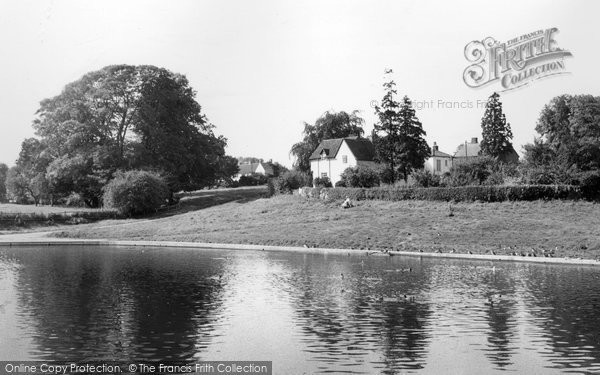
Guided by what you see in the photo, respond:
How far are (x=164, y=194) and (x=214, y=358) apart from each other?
59879 mm

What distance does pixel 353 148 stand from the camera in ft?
288

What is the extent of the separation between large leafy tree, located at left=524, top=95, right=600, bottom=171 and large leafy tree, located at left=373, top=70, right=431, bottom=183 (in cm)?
1470

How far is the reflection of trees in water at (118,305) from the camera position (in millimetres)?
18344

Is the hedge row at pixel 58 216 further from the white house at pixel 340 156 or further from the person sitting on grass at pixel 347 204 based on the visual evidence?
the white house at pixel 340 156

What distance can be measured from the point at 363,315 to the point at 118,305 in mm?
10281

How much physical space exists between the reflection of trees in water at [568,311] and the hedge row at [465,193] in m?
20.6

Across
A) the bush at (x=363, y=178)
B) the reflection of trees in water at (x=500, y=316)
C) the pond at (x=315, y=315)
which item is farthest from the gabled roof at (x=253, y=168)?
the reflection of trees in water at (x=500, y=316)

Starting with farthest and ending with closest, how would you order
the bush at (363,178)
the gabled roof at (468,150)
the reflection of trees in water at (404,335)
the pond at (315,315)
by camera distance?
1. the gabled roof at (468,150)
2. the bush at (363,178)
3. the pond at (315,315)
4. the reflection of trees in water at (404,335)

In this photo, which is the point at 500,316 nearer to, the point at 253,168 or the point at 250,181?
the point at 250,181

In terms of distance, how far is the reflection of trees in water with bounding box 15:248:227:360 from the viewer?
1834 cm

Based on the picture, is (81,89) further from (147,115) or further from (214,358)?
(214,358)

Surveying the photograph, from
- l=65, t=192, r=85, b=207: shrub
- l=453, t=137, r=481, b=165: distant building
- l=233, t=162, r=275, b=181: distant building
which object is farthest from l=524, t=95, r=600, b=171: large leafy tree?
l=233, t=162, r=275, b=181: distant building

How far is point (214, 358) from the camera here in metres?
17.1

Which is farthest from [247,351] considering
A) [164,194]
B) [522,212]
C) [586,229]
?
[164,194]
